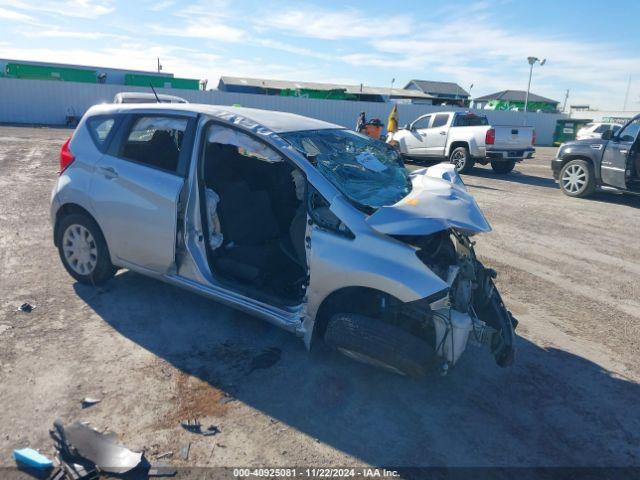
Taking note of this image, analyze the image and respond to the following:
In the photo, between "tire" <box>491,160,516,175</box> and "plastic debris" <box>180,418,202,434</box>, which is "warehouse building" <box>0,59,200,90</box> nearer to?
"tire" <box>491,160,516,175</box>

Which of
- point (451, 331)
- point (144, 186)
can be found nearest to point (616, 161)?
point (451, 331)

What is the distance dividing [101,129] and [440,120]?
12.3m

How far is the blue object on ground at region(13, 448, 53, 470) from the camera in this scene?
92.9 inches

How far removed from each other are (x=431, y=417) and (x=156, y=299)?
9.06ft

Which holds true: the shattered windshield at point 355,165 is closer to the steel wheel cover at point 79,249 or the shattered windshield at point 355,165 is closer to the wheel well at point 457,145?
the steel wheel cover at point 79,249

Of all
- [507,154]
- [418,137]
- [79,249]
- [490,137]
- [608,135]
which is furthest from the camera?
[418,137]

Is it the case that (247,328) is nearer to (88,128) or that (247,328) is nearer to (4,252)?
(88,128)

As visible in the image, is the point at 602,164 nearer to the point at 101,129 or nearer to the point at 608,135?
the point at 608,135

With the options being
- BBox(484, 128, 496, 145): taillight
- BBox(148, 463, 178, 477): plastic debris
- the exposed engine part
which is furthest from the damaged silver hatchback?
BBox(484, 128, 496, 145): taillight

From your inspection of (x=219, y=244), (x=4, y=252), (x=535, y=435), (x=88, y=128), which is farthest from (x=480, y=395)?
(x=4, y=252)

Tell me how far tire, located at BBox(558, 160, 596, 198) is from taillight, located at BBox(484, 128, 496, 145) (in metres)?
2.52

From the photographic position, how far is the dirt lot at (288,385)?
2646 mm

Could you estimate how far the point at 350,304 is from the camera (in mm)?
3287

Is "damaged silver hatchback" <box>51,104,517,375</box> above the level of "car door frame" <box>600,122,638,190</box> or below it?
below
